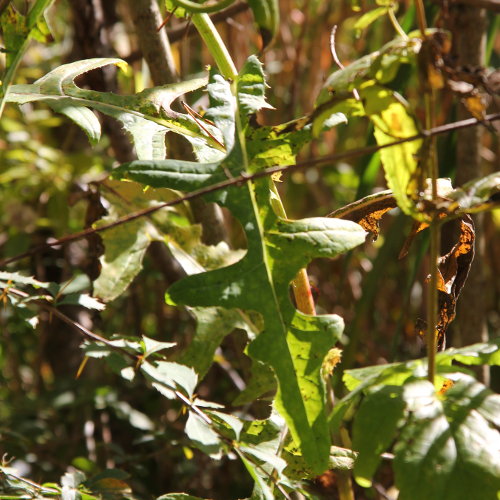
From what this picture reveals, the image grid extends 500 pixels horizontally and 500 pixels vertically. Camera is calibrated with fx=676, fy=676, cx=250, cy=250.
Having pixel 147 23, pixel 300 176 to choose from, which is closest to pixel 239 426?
pixel 147 23

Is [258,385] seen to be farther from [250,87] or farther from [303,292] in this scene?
[250,87]

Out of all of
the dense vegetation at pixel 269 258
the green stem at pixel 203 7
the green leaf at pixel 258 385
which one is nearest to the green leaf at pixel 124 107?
the dense vegetation at pixel 269 258

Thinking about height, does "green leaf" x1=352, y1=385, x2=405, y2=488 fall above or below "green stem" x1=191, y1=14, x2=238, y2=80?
below

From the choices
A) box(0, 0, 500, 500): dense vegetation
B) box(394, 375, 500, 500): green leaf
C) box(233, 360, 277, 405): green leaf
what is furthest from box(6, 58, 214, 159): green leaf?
box(394, 375, 500, 500): green leaf

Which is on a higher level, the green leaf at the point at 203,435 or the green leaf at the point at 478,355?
the green leaf at the point at 478,355

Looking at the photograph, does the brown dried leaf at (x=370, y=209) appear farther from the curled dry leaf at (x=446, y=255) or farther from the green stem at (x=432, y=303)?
the green stem at (x=432, y=303)

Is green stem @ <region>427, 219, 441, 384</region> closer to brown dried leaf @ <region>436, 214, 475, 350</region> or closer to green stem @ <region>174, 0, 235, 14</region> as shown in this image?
brown dried leaf @ <region>436, 214, 475, 350</region>

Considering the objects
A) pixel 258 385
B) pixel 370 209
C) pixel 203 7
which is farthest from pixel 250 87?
pixel 258 385

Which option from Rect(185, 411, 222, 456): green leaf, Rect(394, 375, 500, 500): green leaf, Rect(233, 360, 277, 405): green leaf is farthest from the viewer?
Rect(233, 360, 277, 405): green leaf
